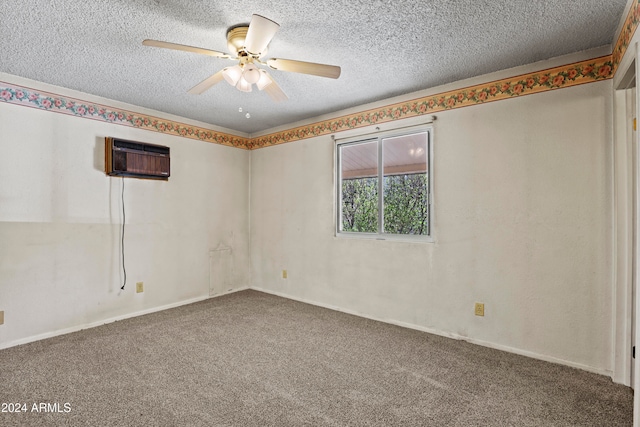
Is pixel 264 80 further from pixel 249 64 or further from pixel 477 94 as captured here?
pixel 477 94

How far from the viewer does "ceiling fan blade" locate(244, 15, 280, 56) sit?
1.67 metres

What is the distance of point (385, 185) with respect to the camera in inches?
140

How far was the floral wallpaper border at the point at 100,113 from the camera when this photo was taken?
2832 millimetres

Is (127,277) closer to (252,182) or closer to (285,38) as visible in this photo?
(252,182)

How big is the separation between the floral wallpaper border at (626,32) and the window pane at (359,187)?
2005 millimetres

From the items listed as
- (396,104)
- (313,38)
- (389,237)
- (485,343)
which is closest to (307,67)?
(313,38)

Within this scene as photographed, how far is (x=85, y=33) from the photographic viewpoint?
84.2 inches

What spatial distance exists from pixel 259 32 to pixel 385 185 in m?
2.17

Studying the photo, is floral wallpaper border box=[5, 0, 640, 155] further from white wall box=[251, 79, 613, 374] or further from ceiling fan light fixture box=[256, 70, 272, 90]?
ceiling fan light fixture box=[256, 70, 272, 90]

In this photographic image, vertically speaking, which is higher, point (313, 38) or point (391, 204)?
point (313, 38)

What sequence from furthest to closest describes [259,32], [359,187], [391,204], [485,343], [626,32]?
[359,187]
[391,204]
[485,343]
[626,32]
[259,32]

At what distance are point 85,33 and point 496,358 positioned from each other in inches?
147

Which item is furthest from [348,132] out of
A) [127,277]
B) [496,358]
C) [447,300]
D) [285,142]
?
[127,277]

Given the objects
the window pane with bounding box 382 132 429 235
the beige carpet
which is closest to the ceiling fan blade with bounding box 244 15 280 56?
the window pane with bounding box 382 132 429 235
